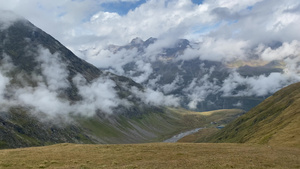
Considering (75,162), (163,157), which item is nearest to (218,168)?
(163,157)

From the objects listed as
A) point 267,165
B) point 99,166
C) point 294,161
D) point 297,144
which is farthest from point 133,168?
point 297,144

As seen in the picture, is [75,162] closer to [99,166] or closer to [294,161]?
[99,166]

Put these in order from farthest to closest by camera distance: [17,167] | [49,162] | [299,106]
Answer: [299,106] → [49,162] → [17,167]

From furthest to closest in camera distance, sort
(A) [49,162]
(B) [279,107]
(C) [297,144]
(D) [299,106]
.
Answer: (B) [279,107], (D) [299,106], (C) [297,144], (A) [49,162]

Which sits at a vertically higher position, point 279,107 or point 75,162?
point 279,107

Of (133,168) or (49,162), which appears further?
(49,162)

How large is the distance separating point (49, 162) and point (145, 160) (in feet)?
62.6

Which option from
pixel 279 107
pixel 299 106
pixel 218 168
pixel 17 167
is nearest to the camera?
pixel 218 168

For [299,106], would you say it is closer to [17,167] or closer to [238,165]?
[238,165]

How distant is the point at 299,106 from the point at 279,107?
41.7 meters

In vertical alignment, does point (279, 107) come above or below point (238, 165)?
above

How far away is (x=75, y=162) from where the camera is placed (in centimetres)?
4538

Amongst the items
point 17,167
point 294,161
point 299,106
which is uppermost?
point 299,106

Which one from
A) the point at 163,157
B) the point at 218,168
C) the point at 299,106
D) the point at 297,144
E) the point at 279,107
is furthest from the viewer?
the point at 279,107
